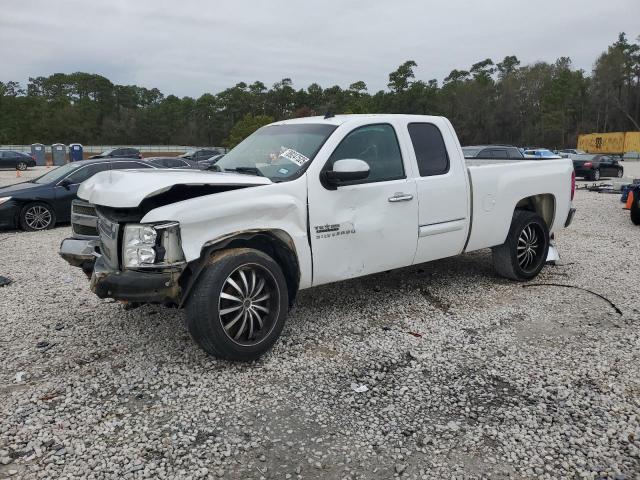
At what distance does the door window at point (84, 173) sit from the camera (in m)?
10.6

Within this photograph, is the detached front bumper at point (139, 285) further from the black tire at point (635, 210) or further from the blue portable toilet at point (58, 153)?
the blue portable toilet at point (58, 153)

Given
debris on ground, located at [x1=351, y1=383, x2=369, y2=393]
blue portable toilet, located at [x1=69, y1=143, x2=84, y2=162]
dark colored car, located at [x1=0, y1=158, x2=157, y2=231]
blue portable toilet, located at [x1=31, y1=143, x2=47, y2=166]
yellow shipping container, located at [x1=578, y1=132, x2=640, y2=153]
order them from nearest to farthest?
debris on ground, located at [x1=351, y1=383, x2=369, y2=393], dark colored car, located at [x1=0, y1=158, x2=157, y2=231], blue portable toilet, located at [x1=69, y1=143, x2=84, y2=162], blue portable toilet, located at [x1=31, y1=143, x2=47, y2=166], yellow shipping container, located at [x1=578, y1=132, x2=640, y2=153]

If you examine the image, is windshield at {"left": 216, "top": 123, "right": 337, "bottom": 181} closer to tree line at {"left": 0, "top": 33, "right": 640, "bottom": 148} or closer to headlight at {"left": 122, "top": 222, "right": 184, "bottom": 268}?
headlight at {"left": 122, "top": 222, "right": 184, "bottom": 268}

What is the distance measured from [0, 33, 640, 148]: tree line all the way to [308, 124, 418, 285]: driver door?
68271 mm

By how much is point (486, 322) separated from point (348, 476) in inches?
104

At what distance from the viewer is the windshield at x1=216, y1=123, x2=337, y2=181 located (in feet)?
14.0

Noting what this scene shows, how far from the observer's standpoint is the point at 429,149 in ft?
16.6

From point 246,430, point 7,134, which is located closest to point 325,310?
point 246,430

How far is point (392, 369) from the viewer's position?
3.85 metres

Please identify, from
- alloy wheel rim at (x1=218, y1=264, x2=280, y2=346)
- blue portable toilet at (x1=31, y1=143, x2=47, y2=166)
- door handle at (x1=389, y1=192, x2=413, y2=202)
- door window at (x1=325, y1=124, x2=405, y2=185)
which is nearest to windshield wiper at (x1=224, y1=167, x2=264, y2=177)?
door window at (x1=325, y1=124, x2=405, y2=185)

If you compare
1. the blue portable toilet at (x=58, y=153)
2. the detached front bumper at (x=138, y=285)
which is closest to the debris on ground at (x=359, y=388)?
the detached front bumper at (x=138, y=285)

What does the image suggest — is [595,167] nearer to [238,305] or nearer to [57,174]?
[57,174]

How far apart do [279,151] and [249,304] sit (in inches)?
59.1

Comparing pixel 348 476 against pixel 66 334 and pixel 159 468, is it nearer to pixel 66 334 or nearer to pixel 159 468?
pixel 159 468
